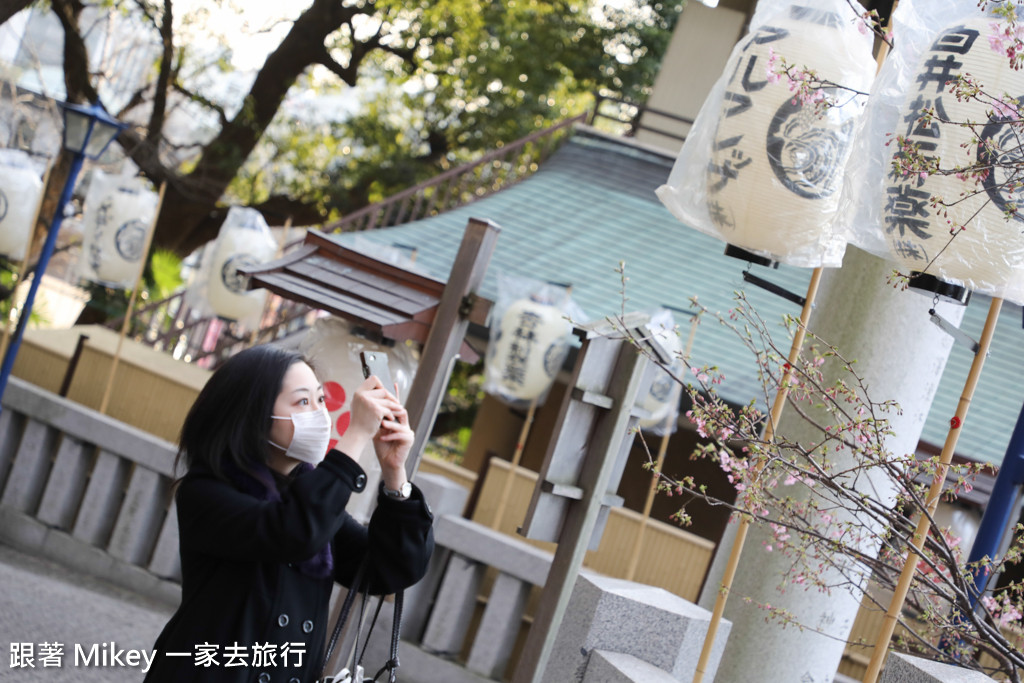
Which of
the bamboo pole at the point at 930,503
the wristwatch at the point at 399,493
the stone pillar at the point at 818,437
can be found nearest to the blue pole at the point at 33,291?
the stone pillar at the point at 818,437

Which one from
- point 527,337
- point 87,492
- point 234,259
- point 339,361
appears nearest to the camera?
point 339,361

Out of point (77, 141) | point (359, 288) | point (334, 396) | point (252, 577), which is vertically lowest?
point (252, 577)

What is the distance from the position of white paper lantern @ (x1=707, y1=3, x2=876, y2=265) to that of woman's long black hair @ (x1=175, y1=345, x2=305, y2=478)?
1832 millimetres

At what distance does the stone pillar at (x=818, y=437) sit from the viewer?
4328mm

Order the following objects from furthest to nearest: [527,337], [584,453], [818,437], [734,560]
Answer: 1. [527,337]
2. [818,437]
3. [584,453]
4. [734,560]

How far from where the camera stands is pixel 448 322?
4.68m

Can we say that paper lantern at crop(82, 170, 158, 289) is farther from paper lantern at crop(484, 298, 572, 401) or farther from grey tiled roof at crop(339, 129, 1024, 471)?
paper lantern at crop(484, 298, 572, 401)

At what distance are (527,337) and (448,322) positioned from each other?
3.30 m

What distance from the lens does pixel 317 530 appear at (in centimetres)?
205

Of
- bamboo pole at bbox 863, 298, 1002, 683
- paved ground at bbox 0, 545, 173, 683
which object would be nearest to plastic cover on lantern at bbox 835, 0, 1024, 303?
bamboo pole at bbox 863, 298, 1002, 683

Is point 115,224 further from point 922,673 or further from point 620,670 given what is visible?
point 922,673

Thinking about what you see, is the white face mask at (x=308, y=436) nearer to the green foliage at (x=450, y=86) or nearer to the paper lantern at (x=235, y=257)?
the paper lantern at (x=235, y=257)

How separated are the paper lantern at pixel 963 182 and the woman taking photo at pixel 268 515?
165cm

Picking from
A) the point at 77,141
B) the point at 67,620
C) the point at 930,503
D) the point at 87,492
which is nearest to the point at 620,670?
the point at 930,503
